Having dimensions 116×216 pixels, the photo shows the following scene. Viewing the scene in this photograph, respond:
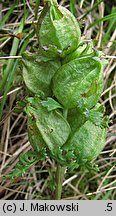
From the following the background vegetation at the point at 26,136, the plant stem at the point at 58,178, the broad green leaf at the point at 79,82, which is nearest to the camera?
the broad green leaf at the point at 79,82

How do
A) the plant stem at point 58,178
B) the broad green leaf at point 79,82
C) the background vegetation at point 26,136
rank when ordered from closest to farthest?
the broad green leaf at point 79,82 < the plant stem at point 58,178 < the background vegetation at point 26,136

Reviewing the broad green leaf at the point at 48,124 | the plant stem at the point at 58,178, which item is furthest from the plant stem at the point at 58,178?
the broad green leaf at the point at 48,124

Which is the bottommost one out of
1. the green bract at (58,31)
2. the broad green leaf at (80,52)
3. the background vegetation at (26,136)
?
the background vegetation at (26,136)

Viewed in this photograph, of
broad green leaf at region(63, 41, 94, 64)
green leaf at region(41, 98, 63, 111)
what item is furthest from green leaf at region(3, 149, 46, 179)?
broad green leaf at region(63, 41, 94, 64)

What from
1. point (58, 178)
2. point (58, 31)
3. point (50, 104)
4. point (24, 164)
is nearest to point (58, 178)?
point (58, 178)

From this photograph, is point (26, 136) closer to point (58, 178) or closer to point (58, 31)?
point (58, 178)

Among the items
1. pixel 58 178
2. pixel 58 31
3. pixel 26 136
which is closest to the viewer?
pixel 58 31

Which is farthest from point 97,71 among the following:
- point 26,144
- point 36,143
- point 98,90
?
point 26,144

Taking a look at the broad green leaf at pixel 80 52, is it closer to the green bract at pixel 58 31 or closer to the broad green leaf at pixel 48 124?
the green bract at pixel 58 31
